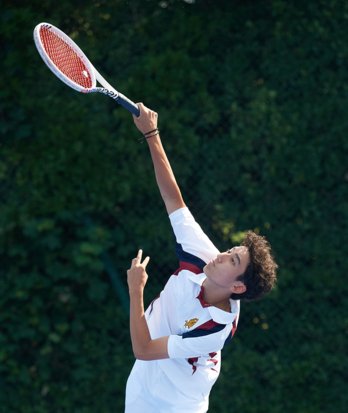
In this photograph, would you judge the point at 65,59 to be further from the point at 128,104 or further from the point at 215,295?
the point at 215,295

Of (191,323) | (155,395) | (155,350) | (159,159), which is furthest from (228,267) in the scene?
(155,395)

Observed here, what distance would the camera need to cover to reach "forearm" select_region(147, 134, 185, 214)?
165 inches

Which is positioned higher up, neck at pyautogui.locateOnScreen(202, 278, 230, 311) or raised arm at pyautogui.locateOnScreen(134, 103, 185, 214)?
raised arm at pyautogui.locateOnScreen(134, 103, 185, 214)

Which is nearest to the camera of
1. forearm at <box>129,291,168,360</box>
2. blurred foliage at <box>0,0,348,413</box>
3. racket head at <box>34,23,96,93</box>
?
forearm at <box>129,291,168,360</box>

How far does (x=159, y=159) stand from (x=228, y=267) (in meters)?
0.59

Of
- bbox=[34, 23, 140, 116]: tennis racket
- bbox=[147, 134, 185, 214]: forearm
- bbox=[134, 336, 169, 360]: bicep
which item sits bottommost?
bbox=[134, 336, 169, 360]: bicep

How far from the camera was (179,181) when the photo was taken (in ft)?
19.3

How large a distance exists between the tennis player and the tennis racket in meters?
0.17

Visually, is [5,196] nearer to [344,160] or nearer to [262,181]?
[262,181]

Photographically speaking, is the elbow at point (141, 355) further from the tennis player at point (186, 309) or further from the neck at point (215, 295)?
the neck at point (215, 295)

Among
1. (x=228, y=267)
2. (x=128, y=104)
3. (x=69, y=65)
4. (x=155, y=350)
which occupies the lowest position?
(x=155, y=350)

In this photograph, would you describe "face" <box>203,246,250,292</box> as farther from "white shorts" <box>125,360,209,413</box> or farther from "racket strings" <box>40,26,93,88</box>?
"racket strings" <box>40,26,93,88</box>

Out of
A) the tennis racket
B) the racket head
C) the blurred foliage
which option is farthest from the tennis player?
the blurred foliage

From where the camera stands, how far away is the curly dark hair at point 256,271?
3980mm
